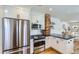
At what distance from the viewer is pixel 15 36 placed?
2514 mm

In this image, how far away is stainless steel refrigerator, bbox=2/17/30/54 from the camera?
2463 mm

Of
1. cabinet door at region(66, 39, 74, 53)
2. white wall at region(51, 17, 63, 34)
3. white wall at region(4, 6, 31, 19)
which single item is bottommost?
cabinet door at region(66, 39, 74, 53)

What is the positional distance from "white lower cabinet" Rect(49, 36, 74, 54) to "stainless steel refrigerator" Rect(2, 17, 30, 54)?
1.25ft

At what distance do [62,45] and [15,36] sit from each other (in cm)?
73

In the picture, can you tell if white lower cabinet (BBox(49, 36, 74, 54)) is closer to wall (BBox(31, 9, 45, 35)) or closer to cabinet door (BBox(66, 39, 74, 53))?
cabinet door (BBox(66, 39, 74, 53))

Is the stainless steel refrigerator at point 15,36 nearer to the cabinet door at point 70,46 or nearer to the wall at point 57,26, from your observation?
the wall at point 57,26

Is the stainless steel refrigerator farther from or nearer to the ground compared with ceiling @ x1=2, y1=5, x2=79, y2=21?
nearer to the ground

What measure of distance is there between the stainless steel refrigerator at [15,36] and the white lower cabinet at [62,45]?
382mm

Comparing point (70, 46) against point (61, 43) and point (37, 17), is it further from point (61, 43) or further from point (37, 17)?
point (37, 17)

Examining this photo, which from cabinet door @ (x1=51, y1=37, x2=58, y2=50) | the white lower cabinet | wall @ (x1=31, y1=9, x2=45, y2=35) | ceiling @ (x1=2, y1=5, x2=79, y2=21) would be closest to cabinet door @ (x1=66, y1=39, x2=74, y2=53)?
the white lower cabinet

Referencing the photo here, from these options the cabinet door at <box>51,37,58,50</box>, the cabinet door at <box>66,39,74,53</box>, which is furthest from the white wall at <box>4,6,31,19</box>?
the cabinet door at <box>66,39,74,53</box>

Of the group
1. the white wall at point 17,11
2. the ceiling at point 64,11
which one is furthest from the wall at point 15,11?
the ceiling at point 64,11

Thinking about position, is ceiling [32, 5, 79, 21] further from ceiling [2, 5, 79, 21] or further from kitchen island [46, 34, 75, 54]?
kitchen island [46, 34, 75, 54]
